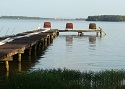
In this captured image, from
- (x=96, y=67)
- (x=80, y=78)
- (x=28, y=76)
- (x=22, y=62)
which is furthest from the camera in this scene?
(x=22, y=62)

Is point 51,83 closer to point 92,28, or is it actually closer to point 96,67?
point 96,67

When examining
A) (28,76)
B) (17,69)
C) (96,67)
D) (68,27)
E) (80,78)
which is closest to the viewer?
(28,76)

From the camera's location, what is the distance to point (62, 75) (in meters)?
13.4

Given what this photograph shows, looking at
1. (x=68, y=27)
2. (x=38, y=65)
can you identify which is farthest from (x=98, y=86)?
(x=68, y=27)

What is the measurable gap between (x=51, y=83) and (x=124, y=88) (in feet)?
9.35

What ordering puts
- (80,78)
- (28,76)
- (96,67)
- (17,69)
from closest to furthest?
(28,76)
(80,78)
(17,69)
(96,67)

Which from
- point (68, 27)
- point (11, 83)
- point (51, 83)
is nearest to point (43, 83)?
point (51, 83)

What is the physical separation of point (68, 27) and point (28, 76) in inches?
2001

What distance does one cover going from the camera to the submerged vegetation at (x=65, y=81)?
1149 cm

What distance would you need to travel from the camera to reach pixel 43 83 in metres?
11.5

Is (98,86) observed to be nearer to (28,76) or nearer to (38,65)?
(28,76)

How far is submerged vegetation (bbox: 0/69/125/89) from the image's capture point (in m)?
11.5

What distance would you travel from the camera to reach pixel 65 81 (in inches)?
495

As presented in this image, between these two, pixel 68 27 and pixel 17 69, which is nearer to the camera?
pixel 17 69
